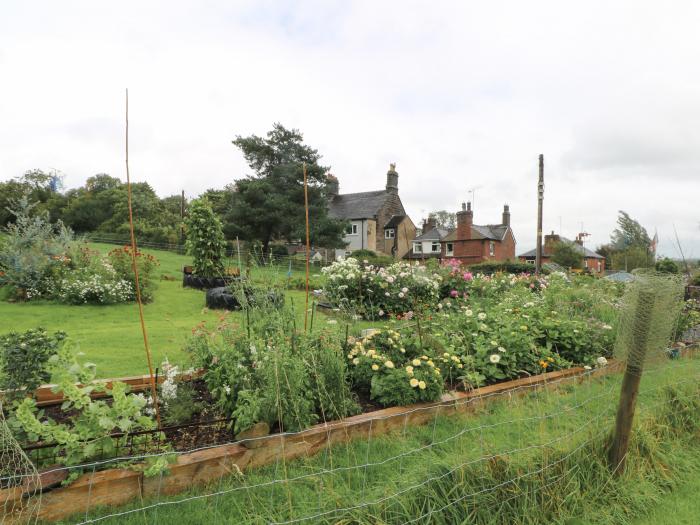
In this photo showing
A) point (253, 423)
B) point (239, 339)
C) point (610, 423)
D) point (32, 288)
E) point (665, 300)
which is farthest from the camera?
point (32, 288)

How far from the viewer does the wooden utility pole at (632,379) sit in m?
2.40

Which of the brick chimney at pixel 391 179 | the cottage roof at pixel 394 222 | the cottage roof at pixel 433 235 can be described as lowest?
the cottage roof at pixel 433 235

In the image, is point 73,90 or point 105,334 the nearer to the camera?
point 73,90

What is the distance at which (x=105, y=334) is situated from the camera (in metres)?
5.87

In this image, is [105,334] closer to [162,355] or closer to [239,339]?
[162,355]

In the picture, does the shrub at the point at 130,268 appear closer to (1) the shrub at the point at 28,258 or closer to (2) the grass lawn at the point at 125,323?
(2) the grass lawn at the point at 125,323

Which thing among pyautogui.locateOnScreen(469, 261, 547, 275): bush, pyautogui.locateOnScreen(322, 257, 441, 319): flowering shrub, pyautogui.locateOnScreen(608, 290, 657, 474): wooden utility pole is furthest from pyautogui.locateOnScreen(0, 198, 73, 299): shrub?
pyautogui.locateOnScreen(469, 261, 547, 275): bush

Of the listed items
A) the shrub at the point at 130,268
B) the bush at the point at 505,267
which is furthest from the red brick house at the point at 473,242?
the shrub at the point at 130,268

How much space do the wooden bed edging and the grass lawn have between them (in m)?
1.21

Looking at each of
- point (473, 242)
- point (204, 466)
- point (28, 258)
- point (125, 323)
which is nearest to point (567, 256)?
point (473, 242)

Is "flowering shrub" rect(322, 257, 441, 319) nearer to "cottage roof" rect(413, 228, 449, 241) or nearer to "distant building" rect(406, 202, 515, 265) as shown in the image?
"distant building" rect(406, 202, 515, 265)

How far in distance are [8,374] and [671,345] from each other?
7.66m

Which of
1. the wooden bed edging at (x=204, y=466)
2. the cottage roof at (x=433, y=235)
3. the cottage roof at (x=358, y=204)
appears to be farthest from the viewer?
the cottage roof at (x=433, y=235)

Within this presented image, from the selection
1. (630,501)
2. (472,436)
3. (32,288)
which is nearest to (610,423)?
(630,501)
